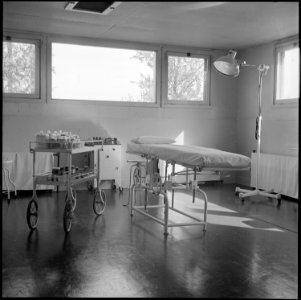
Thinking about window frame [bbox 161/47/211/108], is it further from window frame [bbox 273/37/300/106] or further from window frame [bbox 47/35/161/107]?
window frame [bbox 273/37/300/106]

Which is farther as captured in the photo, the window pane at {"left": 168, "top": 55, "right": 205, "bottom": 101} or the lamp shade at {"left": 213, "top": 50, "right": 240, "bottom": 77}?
the window pane at {"left": 168, "top": 55, "right": 205, "bottom": 101}

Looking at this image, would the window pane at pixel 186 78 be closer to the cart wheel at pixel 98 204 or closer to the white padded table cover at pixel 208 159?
the cart wheel at pixel 98 204

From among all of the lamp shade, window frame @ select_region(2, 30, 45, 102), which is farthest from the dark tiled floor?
window frame @ select_region(2, 30, 45, 102)

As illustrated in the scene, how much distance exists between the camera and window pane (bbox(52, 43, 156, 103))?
6.92 metres

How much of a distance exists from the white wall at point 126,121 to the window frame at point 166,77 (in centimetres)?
8

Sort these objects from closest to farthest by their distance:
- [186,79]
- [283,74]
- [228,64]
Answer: [228,64] < [283,74] < [186,79]

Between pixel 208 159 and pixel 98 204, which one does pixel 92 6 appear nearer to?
pixel 208 159

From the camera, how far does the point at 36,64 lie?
673cm

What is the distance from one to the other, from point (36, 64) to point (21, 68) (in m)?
0.24

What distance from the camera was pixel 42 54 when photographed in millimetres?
6730

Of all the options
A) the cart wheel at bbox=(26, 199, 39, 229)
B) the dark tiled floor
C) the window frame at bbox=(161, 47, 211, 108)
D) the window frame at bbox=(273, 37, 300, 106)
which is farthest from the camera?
the window frame at bbox=(161, 47, 211, 108)

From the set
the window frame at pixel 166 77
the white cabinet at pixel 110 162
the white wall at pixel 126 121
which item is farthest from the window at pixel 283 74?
the white cabinet at pixel 110 162

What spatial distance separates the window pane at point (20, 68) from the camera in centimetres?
664

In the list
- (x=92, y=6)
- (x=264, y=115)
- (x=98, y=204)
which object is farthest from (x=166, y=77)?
(x=92, y=6)
